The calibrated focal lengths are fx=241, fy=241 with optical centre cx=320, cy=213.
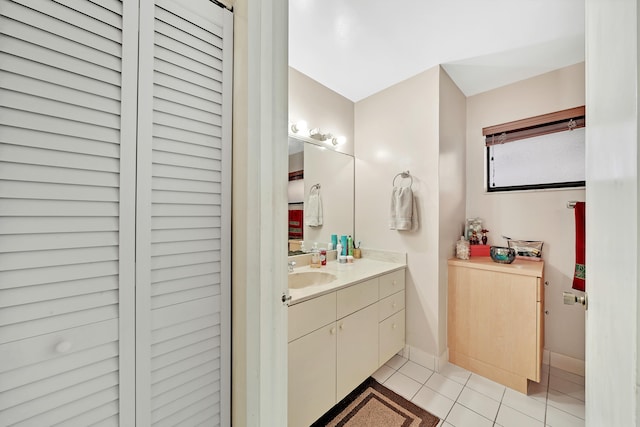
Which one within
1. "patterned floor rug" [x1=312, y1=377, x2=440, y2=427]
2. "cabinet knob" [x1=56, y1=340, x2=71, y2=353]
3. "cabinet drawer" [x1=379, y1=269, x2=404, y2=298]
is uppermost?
"cabinet knob" [x1=56, y1=340, x2=71, y2=353]

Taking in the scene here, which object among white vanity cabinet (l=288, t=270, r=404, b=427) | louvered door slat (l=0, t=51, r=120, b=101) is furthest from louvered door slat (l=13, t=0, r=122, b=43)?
white vanity cabinet (l=288, t=270, r=404, b=427)

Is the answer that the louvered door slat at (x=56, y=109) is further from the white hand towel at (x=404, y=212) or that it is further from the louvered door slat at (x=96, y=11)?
the white hand towel at (x=404, y=212)

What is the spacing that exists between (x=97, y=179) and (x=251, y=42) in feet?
1.98

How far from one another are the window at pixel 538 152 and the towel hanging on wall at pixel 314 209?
1.59 meters

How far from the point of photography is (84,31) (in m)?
0.59

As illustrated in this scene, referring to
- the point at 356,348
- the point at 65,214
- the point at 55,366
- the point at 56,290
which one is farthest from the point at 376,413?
the point at 65,214

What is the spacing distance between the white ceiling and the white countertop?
1.54 metres

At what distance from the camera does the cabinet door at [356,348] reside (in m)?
1.43

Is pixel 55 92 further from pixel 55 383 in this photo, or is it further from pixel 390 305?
pixel 390 305

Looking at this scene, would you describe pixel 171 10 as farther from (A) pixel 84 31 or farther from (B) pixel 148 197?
(B) pixel 148 197

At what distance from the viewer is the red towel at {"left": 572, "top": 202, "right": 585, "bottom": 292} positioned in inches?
61.1

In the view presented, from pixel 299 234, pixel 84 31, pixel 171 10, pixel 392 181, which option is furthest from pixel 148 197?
pixel 392 181

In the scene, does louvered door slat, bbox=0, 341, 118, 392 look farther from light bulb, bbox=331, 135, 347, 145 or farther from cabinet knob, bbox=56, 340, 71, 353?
light bulb, bbox=331, 135, 347, 145

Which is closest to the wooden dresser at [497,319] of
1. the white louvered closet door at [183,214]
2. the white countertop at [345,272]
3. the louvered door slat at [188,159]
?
the white countertop at [345,272]
